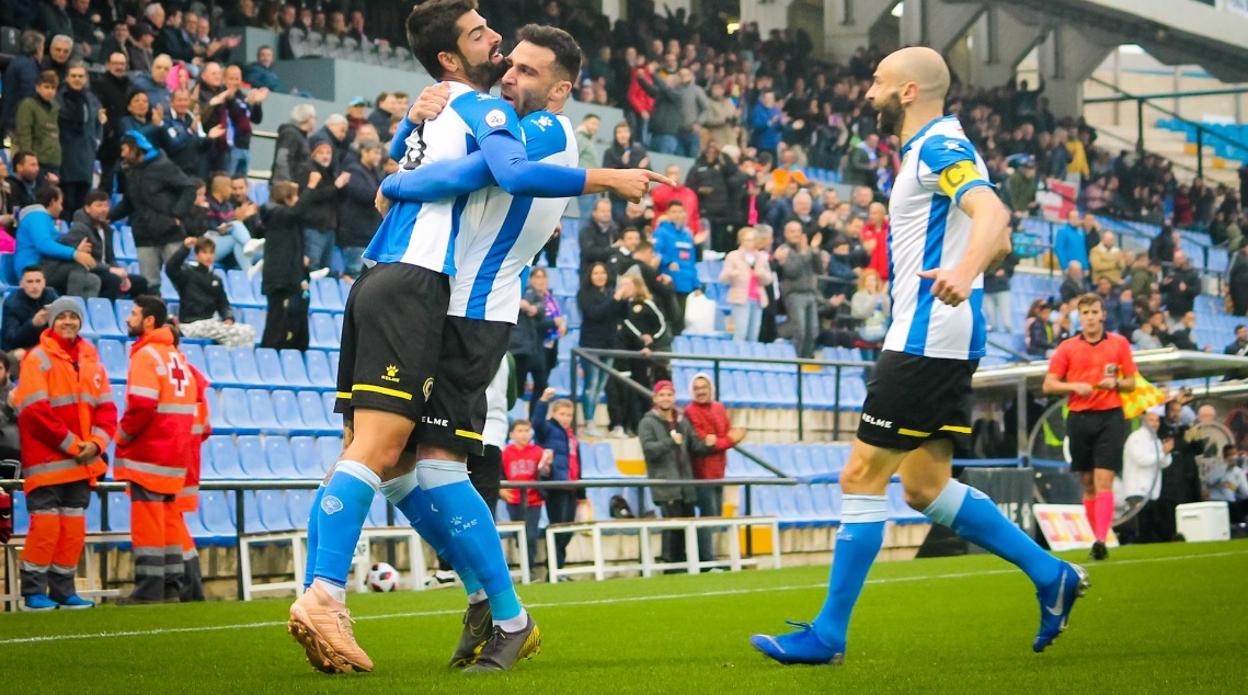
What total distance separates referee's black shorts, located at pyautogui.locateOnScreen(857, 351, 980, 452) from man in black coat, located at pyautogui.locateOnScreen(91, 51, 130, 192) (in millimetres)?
11708

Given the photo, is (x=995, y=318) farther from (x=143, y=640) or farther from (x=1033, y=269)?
(x=143, y=640)

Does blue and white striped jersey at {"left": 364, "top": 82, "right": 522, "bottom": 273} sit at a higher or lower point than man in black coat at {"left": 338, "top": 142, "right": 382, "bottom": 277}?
lower

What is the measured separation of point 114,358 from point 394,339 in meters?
9.97

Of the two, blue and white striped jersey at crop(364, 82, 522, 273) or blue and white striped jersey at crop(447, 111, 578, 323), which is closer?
blue and white striped jersey at crop(364, 82, 522, 273)

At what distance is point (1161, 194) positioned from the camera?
3941cm

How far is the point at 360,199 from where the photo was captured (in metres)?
16.4

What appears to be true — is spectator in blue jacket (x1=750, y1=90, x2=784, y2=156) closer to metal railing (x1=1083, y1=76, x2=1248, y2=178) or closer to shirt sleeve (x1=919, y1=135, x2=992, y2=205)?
metal railing (x1=1083, y1=76, x2=1248, y2=178)

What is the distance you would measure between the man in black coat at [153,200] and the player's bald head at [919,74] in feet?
33.0

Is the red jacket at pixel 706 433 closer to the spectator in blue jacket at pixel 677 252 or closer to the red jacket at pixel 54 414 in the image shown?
the spectator in blue jacket at pixel 677 252

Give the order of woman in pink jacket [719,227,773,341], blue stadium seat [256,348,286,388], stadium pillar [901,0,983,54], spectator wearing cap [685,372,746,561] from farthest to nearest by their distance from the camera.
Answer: stadium pillar [901,0,983,54] → woman in pink jacket [719,227,773,341] → spectator wearing cap [685,372,746,561] → blue stadium seat [256,348,286,388]

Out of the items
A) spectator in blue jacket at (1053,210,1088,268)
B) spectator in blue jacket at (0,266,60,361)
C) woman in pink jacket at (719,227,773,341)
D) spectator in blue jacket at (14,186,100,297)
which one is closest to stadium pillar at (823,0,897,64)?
spectator in blue jacket at (1053,210,1088,268)

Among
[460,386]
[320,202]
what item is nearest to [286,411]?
[320,202]

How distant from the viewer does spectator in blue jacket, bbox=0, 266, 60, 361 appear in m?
13.2

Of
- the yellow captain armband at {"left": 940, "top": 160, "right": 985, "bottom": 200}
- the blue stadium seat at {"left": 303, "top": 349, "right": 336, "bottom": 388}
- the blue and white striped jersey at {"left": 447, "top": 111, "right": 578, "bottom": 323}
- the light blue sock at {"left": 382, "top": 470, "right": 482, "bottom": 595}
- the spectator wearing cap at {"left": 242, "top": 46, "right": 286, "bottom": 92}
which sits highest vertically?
the spectator wearing cap at {"left": 242, "top": 46, "right": 286, "bottom": 92}
